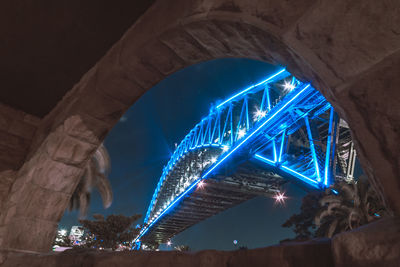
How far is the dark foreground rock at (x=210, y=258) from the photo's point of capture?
31.4 inches

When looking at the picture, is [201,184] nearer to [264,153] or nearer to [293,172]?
[264,153]

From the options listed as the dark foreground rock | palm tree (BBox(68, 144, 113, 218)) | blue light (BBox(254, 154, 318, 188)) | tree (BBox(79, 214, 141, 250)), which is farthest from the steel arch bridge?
the dark foreground rock

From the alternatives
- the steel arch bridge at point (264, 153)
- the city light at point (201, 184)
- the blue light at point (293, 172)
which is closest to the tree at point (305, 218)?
the steel arch bridge at point (264, 153)

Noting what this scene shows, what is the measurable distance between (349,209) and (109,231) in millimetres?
14913

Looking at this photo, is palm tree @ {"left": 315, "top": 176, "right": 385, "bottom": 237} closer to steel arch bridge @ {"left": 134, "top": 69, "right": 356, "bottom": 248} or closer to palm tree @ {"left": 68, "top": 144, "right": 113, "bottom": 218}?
steel arch bridge @ {"left": 134, "top": 69, "right": 356, "bottom": 248}

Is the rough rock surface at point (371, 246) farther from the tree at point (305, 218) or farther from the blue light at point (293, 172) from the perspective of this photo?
the blue light at point (293, 172)

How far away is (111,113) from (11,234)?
154cm

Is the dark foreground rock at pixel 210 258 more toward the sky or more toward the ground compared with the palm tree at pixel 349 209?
more toward the ground

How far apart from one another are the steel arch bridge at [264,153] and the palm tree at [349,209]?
4.84 m

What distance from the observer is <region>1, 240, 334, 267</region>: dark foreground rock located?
80 cm

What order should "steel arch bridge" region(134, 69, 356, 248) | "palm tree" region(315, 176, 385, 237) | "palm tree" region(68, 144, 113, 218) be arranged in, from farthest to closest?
"steel arch bridge" region(134, 69, 356, 248), "palm tree" region(68, 144, 113, 218), "palm tree" region(315, 176, 385, 237)

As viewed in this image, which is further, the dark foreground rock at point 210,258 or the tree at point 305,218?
the tree at point 305,218

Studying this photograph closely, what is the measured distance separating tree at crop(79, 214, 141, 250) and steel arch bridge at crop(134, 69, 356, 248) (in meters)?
9.26

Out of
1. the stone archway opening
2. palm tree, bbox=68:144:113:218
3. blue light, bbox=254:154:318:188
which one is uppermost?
blue light, bbox=254:154:318:188
